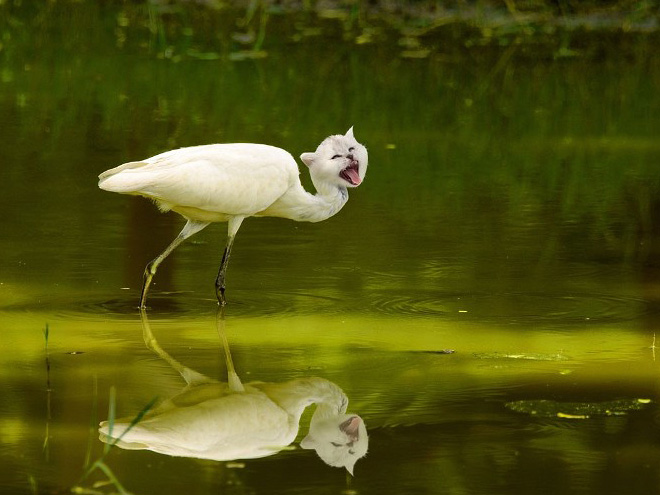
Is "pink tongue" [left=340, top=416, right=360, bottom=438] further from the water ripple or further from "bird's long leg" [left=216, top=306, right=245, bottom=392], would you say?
the water ripple

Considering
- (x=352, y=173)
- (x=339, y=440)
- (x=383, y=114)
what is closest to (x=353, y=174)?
(x=352, y=173)

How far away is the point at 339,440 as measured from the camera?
532 centimetres

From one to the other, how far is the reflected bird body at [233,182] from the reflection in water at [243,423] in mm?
1332

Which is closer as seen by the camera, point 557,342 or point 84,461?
point 84,461

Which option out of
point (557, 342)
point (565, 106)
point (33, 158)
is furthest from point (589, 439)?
point (565, 106)

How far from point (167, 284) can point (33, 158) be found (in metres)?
3.51

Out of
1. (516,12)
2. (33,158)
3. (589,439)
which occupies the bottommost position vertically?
(589,439)

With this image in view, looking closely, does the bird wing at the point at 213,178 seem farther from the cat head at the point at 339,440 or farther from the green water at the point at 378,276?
the cat head at the point at 339,440

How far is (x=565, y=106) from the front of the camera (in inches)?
543

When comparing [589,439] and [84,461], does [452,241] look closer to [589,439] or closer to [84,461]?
[589,439]

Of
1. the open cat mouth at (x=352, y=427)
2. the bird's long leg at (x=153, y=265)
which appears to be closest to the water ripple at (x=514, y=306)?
the bird's long leg at (x=153, y=265)

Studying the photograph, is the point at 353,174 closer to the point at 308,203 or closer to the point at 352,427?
the point at 308,203

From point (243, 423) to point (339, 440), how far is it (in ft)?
1.26

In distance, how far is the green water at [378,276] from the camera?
17.1 ft
